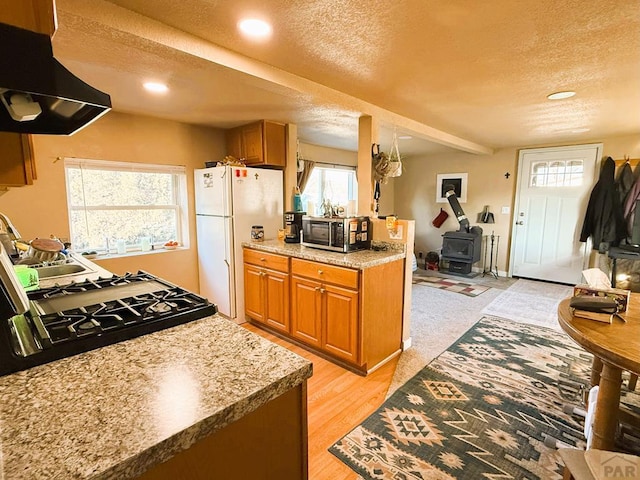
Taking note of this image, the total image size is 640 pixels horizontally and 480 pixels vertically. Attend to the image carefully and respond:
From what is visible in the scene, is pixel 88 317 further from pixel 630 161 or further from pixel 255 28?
pixel 630 161

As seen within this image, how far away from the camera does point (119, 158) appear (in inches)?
123

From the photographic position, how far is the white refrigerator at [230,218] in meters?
3.27

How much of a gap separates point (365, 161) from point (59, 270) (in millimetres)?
2533

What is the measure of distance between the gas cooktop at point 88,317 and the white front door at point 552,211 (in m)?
5.62

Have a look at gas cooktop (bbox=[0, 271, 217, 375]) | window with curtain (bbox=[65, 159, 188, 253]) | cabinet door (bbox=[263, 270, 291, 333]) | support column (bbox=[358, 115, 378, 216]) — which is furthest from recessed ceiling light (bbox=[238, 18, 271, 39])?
window with curtain (bbox=[65, 159, 188, 253])

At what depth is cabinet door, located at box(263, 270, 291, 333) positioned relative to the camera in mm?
2949

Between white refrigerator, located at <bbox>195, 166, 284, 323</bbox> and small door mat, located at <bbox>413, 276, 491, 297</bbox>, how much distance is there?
2.73 m

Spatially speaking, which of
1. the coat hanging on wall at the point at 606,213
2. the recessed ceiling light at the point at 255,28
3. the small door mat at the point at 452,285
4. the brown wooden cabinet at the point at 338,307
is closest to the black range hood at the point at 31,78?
the recessed ceiling light at the point at 255,28

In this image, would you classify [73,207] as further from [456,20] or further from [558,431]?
[558,431]

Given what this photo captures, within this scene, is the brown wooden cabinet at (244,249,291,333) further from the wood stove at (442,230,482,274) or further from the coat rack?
the coat rack

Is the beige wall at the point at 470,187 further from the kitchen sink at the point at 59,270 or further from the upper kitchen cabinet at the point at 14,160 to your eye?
the upper kitchen cabinet at the point at 14,160

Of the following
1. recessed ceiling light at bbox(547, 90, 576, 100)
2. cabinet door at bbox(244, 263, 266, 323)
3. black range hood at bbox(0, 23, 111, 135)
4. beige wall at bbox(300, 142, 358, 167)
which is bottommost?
cabinet door at bbox(244, 263, 266, 323)

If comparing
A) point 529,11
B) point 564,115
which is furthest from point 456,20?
point 564,115

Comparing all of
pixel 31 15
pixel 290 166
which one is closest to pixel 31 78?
pixel 31 15
